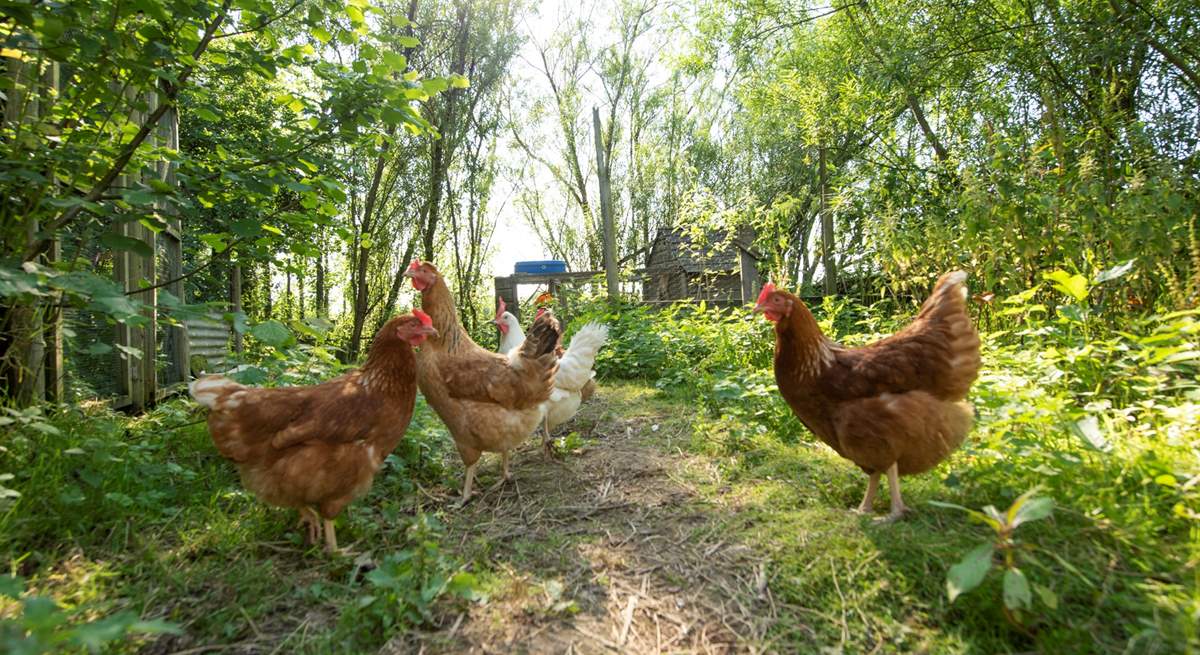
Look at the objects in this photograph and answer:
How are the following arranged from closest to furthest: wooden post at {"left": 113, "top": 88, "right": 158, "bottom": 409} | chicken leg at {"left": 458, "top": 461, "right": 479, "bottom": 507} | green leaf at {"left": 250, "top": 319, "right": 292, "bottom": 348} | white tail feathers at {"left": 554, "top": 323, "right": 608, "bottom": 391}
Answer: green leaf at {"left": 250, "top": 319, "right": 292, "bottom": 348} → chicken leg at {"left": 458, "top": 461, "right": 479, "bottom": 507} → wooden post at {"left": 113, "top": 88, "right": 158, "bottom": 409} → white tail feathers at {"left": 554, "top": 323, "right": 608, "bottom": 391}

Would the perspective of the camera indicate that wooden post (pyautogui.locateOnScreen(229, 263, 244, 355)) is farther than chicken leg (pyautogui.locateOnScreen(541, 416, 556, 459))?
Yes

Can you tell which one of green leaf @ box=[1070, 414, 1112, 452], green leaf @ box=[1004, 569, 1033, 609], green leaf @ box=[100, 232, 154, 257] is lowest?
green leaf @ box=[1004, 569, 1033, 609]

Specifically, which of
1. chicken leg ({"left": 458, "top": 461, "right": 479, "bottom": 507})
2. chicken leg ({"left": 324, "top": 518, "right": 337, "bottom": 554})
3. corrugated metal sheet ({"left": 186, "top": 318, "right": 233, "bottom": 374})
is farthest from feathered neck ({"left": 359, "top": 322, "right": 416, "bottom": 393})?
corrugated metal sheet ({"left": 186, "top": 318, "right": 233, "bottom": 374})

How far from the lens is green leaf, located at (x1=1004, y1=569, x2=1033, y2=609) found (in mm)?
1397

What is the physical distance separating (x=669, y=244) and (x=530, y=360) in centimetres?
1313

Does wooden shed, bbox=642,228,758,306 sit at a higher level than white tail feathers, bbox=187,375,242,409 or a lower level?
higher

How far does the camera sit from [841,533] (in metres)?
2.26

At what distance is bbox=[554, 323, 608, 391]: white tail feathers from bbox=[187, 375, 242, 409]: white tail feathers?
2.21 m

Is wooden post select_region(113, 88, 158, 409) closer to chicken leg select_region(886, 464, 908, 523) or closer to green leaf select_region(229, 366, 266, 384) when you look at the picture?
green leaf select_region(229, 366, 266, 384)

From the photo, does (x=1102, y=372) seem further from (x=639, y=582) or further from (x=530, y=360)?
(x=530, y=360)

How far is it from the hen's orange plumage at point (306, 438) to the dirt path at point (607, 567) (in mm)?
659

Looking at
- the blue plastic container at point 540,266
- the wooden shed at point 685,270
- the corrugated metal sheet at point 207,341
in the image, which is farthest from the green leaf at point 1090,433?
the blue plastic container at point 540,266

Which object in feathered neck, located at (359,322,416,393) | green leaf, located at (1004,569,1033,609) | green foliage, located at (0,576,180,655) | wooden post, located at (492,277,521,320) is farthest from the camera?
wooden post, located at (492,277,521,320)

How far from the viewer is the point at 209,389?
2.33m
